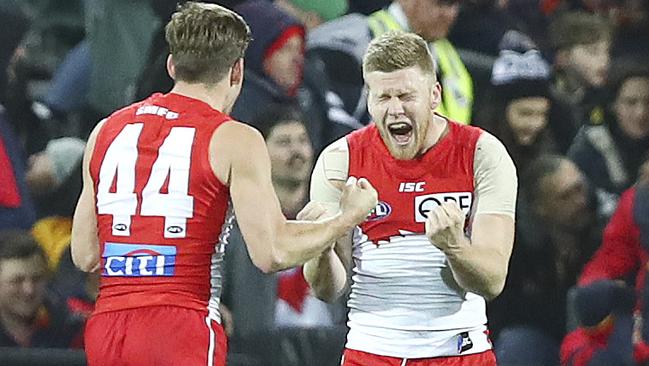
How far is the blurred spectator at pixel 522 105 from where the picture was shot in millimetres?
6957

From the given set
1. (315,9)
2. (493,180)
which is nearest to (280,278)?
(315,9)

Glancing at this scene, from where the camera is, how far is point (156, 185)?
400cm

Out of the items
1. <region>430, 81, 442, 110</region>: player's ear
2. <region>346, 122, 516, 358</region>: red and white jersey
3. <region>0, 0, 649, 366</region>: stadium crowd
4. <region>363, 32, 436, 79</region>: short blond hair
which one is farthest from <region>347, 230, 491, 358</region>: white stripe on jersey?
<region>0, 0, 649, 366</region>: stadium crowd

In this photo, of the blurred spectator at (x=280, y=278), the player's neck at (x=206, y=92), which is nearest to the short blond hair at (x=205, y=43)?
the player's neck at (x=206, y=92)

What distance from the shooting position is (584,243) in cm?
699

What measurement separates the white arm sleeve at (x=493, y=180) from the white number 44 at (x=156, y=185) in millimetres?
876

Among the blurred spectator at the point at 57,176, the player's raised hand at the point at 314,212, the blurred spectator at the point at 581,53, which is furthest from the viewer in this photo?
the blurred spectator at the point at 581,53

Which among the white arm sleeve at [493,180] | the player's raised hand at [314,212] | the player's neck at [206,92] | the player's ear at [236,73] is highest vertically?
the player's ear at [236,73]

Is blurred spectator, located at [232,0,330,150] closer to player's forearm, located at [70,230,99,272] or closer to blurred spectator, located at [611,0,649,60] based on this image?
blurred spectator, located at [611,0,649,60]

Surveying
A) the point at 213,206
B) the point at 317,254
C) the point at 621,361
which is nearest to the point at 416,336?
the point at 317,254

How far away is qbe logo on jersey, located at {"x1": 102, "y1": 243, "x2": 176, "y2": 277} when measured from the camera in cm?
401

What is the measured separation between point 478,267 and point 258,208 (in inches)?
26.2

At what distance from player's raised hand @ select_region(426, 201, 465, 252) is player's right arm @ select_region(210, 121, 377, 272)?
233mm

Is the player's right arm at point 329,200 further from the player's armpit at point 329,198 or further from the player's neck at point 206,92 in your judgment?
the player's neck at point 206,92
